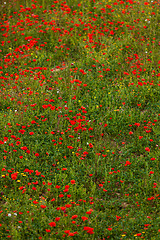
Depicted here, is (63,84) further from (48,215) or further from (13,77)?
(48,215)

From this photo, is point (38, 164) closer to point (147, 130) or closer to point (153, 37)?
point (147, 130)

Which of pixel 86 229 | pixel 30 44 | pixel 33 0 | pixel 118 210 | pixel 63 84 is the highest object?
pixel 33 0

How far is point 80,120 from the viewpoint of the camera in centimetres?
550

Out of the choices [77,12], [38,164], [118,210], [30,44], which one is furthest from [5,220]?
[77,12]

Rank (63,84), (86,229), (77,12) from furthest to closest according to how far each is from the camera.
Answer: (77,12)
(63,84)
(86,229)

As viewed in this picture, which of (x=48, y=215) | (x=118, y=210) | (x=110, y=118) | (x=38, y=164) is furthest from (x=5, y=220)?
(x=110, y=118)

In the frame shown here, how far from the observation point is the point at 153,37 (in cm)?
788

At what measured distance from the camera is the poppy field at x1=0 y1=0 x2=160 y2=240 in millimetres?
4164

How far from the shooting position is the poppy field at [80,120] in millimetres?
4164

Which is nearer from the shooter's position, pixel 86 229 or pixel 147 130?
pixel 86 229

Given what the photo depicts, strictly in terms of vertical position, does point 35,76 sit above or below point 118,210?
above

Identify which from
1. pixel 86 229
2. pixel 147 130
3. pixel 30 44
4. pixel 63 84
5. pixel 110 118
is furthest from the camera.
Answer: pixel 30 44

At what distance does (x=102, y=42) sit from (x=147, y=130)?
3.13 meters

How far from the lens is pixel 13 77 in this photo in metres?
6.99
